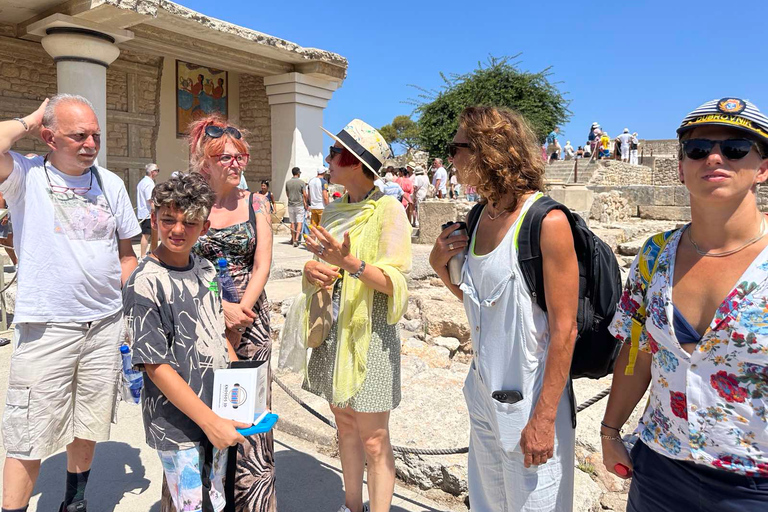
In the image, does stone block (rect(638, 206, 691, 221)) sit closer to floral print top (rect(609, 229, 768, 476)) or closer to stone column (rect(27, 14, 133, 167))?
stone column (rect(27, 14, 133, 167))

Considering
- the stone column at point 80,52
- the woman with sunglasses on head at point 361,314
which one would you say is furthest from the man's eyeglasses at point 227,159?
the stone column at point 80,52

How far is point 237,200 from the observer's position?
2352 millimetres

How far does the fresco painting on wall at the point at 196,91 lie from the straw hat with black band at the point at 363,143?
11833mm

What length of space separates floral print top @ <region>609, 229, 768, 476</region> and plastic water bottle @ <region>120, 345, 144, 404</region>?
192 cm

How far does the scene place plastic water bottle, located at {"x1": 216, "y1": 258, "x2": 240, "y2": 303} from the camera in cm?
221

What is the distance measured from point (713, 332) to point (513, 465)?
2.43 ft

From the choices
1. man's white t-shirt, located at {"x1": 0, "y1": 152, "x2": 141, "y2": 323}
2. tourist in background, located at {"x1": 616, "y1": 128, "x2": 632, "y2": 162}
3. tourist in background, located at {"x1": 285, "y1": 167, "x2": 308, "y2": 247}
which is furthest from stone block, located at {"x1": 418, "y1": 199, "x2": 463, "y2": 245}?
tourist in background, located at {"x1": 616, "y1": 128, "x2": 632, "y2": 162}

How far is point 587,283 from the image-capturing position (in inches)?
66.9

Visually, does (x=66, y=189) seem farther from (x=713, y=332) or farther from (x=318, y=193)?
(x=318, y=193)

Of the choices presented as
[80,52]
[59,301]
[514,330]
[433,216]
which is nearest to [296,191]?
[433,216]

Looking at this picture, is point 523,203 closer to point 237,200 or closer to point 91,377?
point 237,200

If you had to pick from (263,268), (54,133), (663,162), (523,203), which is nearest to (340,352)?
(263,268)

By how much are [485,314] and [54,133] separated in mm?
1860

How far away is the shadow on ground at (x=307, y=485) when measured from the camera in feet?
8.58
